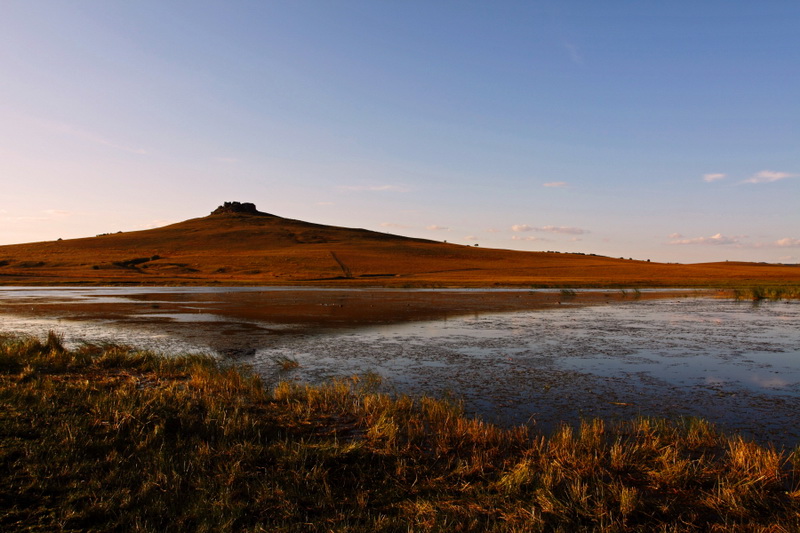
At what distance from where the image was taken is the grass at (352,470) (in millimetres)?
4938

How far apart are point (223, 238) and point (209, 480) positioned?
112 m

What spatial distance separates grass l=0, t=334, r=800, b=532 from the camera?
4.94 metres

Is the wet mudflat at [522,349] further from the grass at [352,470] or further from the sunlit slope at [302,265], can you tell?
the sunlit slope at [302,265]

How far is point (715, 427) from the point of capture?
821cm

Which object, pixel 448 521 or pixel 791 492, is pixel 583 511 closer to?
Result: pixel 448 521

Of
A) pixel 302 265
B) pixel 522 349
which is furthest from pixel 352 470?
pixel 302 265

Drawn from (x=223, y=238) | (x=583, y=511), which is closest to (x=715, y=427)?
(x=583, y=511)

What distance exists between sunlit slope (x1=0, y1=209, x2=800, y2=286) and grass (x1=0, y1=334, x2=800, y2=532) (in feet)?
168

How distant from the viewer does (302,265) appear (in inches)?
3093

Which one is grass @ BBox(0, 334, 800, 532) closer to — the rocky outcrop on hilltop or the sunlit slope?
the sunlit slope

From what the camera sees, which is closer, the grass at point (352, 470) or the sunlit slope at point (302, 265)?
the grass at point (352, 470)

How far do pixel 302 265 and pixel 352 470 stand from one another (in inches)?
2907

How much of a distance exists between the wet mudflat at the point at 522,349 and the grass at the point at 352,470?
1649mm

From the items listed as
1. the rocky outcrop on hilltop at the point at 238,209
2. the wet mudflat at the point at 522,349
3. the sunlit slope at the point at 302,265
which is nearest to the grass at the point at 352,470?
the wet mudflat at the point at 522,349
